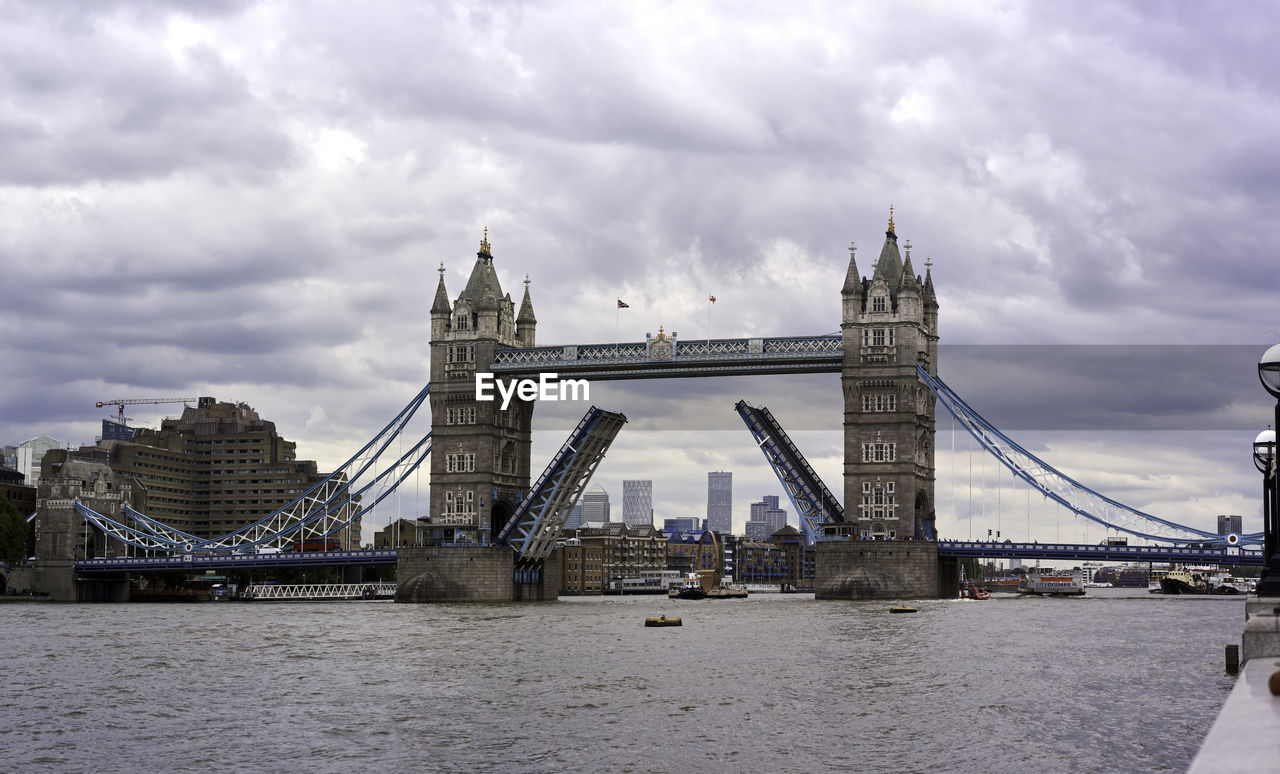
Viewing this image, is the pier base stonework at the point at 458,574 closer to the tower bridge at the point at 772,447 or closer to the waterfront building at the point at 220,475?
the tower bridge at the point at 772,447

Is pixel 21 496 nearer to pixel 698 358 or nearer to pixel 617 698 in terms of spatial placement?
pixel 698 358

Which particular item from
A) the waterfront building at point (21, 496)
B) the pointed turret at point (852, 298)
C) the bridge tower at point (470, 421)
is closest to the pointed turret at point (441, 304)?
the bridge tower at point (470, 421)

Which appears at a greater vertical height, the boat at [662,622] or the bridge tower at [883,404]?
the bridge tower at [883,404]

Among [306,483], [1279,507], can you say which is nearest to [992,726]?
[1279,507]

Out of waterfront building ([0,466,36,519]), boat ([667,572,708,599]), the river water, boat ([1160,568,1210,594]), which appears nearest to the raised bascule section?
the river water

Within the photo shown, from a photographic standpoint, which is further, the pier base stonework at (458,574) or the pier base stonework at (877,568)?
the pier base stonework at (458,574)

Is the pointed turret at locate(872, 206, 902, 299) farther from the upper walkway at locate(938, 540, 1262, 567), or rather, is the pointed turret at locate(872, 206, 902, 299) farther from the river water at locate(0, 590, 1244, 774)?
the river water at locate(0, 590, 1244, 774)

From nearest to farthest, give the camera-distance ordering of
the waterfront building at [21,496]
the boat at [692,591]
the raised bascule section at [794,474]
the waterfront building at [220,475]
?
the raised bascule section at [794,474], the boat at [692,591], the waterfront building at [21,496], the waterfront building at [220,475]

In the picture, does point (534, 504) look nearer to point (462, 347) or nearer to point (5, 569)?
point (462, 347)

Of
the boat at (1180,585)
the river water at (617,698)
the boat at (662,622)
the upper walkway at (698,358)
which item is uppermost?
the upper walkway at (698,358)

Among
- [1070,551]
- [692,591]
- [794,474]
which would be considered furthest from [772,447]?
[692,591]
